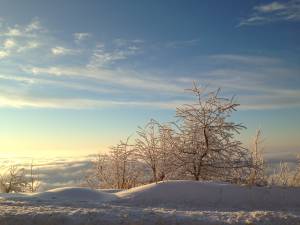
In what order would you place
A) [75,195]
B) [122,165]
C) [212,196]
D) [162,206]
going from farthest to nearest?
[122,165], [75,195], [212,196], [162,206]

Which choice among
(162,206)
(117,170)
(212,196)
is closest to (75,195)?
(162,206)

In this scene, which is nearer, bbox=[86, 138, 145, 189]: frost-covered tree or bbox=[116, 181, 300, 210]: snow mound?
bbox=[116, 181, 300, 210]: snow mound

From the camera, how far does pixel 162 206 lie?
845 centimetres

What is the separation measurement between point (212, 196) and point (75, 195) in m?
2.78

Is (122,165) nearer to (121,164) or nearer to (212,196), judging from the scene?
(121,164)

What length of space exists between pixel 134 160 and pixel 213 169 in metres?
4.06

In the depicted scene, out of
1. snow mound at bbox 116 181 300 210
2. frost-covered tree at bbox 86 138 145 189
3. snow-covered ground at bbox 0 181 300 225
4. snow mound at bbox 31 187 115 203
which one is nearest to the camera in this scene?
snow-covered ground at bbox 0 181 300 225

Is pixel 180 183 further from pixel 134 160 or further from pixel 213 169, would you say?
pixel 134 160

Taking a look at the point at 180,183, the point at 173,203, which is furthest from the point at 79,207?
the point at 180,183

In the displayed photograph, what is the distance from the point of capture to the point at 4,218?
7.00 meters

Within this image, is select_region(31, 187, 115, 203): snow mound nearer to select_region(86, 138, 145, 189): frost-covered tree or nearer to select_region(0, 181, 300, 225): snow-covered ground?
select_region(0, 181, 300, 225): snow-covered ground

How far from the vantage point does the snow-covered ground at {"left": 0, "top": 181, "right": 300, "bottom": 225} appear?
22.2ft

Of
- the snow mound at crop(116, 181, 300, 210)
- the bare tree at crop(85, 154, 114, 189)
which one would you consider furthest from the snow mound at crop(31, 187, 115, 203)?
the bare tree at crop(85, 154, 114, 189)

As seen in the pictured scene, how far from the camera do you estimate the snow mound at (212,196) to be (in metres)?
8.76
